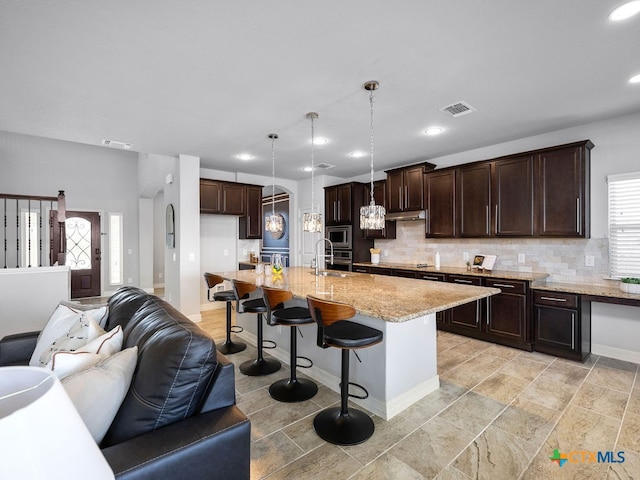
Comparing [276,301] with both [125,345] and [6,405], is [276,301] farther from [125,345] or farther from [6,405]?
[6,405]

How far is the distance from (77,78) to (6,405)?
3.06 metres

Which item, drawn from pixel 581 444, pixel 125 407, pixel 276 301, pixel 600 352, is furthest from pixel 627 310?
pixel 125 407

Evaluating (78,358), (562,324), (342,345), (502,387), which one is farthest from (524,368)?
(78,358)

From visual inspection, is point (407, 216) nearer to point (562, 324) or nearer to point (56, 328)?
point (562, 324)

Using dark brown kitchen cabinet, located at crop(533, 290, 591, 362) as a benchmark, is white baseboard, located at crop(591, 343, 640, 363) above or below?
below

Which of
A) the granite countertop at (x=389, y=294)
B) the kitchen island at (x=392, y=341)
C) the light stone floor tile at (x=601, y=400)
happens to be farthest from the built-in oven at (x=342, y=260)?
the light stone floor tile at (x=601, y=400)

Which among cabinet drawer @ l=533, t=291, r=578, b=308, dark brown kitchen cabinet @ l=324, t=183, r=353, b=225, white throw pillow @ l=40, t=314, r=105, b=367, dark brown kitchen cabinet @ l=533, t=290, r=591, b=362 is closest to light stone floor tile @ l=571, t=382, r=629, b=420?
dark brown kitchen cabinet @ l=533, t=290, r=591, b=362

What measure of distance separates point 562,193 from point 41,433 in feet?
15.1

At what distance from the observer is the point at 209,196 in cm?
541

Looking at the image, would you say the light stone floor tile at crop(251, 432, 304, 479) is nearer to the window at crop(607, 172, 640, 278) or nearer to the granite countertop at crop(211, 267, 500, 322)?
the granite countertop at crop(211, 267, 500, 322)

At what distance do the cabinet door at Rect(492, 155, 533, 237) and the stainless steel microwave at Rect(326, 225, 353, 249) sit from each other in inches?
96.0

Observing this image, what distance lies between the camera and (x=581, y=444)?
2021 mm

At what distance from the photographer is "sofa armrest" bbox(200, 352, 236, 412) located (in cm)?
126

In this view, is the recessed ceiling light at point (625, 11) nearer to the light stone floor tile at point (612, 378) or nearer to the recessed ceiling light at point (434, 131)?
the recessed ceiling light at point (434, 131)
